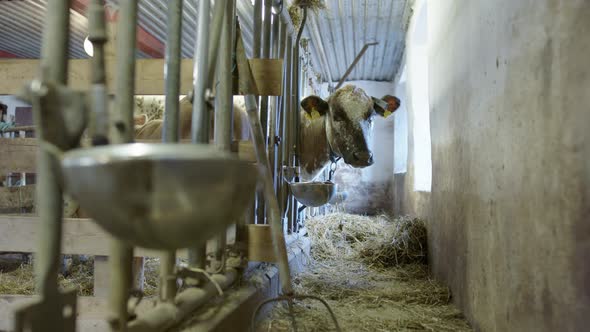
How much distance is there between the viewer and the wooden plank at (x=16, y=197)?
395 cm

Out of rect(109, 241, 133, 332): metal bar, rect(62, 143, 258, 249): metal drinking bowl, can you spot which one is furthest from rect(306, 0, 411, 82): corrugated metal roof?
rect(62, 143, 258, 249): metal drinking bowl

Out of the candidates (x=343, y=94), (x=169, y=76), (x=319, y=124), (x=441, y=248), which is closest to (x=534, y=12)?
(x=169, y=76)

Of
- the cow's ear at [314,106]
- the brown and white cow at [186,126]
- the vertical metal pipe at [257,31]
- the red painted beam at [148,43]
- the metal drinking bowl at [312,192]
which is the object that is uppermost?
the red painted beam at [148,43]

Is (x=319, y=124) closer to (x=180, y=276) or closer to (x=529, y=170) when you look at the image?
(x=529, y=170)

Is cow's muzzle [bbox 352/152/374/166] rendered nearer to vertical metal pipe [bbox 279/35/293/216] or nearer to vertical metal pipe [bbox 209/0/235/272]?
vertical metal pipe [bbox 279/35/293/216]

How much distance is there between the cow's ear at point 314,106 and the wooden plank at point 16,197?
2.76 meters

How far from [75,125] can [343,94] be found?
139 inches

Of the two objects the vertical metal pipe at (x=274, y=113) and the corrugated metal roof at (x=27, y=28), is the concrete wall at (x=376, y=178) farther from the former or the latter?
the vertical metal pipe at (x=274, y=113)

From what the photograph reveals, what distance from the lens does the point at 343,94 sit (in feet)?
13.9

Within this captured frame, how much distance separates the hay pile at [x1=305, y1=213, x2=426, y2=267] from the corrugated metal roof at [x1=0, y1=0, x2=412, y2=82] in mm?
2600

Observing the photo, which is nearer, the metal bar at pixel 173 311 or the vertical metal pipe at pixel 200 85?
the metal bar at pixel 173 311

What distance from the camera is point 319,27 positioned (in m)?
6.93

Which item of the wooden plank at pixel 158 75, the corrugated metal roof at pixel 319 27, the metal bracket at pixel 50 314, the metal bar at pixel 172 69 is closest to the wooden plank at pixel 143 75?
the wooden plank at pixel 158 75

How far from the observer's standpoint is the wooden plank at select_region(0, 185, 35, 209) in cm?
395
